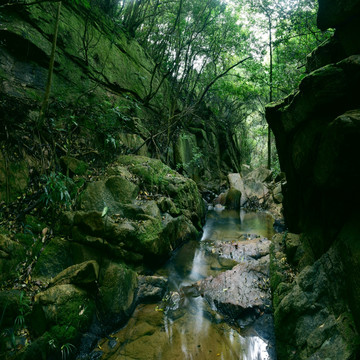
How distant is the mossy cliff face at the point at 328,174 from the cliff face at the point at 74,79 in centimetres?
502

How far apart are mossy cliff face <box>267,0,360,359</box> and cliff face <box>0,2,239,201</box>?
16.5ft

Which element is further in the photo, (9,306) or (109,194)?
(109,194)

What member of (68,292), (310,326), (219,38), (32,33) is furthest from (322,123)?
(219,38)

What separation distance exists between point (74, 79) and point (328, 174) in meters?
8.27

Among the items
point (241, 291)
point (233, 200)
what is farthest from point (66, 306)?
point (233, 200)

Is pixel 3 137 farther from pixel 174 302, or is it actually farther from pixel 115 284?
pixel 174 302

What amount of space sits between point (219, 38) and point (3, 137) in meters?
14.0

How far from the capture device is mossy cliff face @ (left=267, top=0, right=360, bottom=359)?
2406 mm

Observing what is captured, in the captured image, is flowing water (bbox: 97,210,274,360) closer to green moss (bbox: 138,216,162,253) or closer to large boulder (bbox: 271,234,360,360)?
large boulder (bbox: 271,234,360,360)

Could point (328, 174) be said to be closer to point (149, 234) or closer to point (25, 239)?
point (149, 234)

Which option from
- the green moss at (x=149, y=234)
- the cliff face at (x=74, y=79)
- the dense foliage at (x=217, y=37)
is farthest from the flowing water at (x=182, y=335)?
the dense foliage at (x=217, y=37)

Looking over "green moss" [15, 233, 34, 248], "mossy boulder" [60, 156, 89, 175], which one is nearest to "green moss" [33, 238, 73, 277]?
"green moss" [15, 233, 34, 248]

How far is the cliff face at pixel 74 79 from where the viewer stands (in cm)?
513

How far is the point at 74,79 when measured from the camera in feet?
25.6
